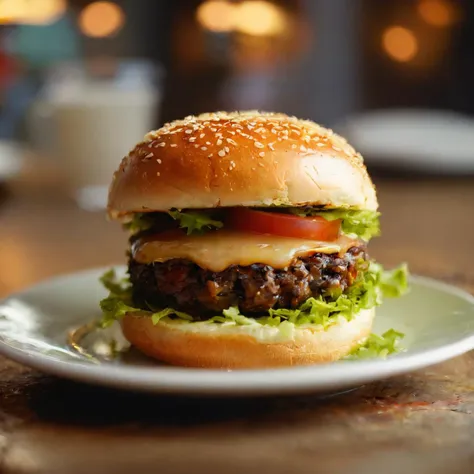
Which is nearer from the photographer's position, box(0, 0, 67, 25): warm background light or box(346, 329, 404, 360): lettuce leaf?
box(346, 329, 404, 360): lettuce leaf

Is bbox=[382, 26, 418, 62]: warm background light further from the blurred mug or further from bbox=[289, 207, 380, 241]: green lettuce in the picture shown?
bbox=[289, 207, 380, 241]: green lettuce

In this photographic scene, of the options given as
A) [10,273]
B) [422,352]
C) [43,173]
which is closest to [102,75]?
[43,173]

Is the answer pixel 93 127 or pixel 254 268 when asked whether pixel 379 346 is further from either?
pixel 93 127

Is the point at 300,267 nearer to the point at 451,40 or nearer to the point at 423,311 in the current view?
the point at 423,311

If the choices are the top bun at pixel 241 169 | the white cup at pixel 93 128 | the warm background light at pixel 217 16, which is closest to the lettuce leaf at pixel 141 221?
the top bun at pixel 241 169

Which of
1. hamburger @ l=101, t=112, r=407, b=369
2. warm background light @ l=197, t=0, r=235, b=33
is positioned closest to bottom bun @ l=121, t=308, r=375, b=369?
hamburger @ l=101, t=112, r=407, b=369

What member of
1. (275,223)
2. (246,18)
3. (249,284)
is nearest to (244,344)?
(249,284)
